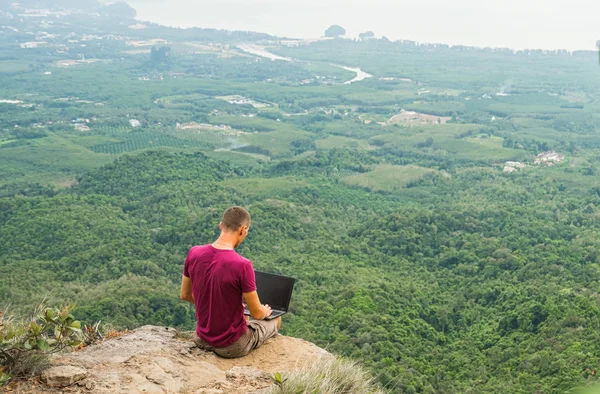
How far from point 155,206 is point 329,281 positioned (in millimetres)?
14241

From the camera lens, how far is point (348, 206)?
1527 inches

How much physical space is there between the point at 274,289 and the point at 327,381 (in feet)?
5.78

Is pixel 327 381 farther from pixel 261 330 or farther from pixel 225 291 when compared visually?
pixel 261 330

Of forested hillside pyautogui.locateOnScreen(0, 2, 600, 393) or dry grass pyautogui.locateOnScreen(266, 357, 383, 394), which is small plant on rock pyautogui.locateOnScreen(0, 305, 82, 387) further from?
forested hillside pyautogui.locateOnScreen(0, 2, 600, 393)

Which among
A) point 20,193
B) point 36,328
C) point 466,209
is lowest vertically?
point 20,193

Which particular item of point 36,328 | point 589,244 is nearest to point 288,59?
point 589,244

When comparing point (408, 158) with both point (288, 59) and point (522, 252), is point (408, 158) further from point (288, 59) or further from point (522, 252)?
point (288, 59)

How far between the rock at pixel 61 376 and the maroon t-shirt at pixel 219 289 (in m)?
1.36

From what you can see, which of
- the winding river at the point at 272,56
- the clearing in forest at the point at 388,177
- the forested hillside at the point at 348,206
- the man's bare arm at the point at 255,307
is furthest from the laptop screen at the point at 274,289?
the winding river at the point at 272,56

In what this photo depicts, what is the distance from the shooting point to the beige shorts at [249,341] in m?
7.27

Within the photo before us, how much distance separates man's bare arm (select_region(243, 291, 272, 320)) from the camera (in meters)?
6.86

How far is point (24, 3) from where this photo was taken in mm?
174125

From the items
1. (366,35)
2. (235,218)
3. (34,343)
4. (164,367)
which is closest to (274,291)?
(235,218)

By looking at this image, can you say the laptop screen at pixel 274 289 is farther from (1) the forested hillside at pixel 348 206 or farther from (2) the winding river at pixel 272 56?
(2) the winding river at pixel 272 56
